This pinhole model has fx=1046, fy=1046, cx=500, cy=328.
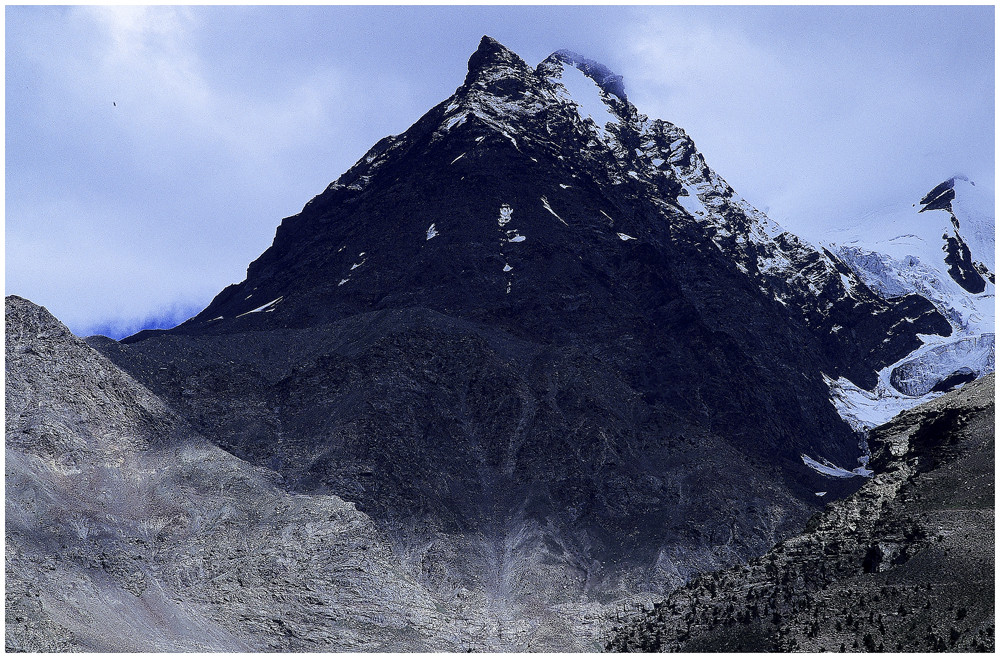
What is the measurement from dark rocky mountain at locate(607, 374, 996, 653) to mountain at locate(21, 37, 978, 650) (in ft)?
23.2

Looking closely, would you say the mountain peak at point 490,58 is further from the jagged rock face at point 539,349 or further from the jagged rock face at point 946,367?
the jagged rock face at point 946,367

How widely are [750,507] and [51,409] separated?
64455 mm

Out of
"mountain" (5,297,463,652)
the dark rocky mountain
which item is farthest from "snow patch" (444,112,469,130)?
the dark rocky mountain

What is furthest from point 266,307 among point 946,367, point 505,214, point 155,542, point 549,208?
point 946,367

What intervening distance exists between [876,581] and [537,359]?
53.4 metres

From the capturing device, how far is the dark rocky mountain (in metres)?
66.6

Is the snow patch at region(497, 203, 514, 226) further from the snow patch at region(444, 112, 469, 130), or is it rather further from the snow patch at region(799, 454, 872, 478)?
the snow patch at region(799, 454, 872, 478)

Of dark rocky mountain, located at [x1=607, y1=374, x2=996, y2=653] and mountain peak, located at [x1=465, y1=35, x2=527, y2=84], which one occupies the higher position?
mountain peak, located at [x1=465, y1=35, x2=527, y2=84]

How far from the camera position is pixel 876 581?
73.9m

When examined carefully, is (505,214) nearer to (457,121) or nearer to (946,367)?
(457,121)

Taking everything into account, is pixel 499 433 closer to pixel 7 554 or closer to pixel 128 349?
pixel 128 349

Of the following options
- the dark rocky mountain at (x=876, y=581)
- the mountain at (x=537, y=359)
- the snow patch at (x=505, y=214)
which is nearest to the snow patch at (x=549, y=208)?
the mountain at (x=537, y=359)

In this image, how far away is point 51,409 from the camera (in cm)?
9125

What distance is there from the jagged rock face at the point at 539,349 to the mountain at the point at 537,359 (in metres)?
0.36
